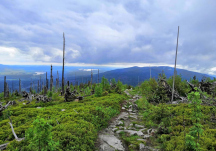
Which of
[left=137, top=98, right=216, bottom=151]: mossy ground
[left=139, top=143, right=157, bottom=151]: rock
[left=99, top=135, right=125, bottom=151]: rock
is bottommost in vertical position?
[left=99, top=135, right=125, bottom=151]: rock

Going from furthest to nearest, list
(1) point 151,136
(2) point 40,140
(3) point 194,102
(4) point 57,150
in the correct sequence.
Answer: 1. (1) point 151,136
2. (3) point 194,102
3. (4) point 57,150
4. (2) point 40,140

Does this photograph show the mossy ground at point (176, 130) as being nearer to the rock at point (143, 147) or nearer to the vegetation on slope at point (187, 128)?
the vegetation on slope at point (187, 128)

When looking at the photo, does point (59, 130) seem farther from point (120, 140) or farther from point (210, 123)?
point (210, 123)

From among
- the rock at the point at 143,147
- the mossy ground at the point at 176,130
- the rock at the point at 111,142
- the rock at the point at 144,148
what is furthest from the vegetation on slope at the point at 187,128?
the rock at the point at 111,142

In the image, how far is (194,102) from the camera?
6.27m

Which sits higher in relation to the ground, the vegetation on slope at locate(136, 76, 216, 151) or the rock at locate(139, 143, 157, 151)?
the vegetation on slope at locate(136, 76, 216, 151)

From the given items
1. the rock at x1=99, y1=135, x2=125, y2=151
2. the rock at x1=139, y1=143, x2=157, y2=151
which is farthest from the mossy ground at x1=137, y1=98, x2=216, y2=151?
the rock at x1=99, y1=135, x2=125, y2=151

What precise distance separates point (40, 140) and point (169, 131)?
8.31 metres

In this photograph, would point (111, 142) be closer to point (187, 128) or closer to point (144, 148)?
point (144, 148)

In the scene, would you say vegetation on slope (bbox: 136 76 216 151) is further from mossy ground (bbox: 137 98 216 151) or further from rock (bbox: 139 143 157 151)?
rock (bbox: 139 143 157 151)

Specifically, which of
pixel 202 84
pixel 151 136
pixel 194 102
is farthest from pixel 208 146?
pixel 202 84

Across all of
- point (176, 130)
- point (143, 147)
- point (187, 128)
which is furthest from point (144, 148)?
point (187, 128)

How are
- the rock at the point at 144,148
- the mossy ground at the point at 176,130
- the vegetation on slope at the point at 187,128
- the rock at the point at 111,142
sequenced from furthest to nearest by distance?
the rock at the point at 111,142 < the rock at the point at 144,148 < the mossy ground at the point at 176,130 < the vegetation on slope at the point at 187,128

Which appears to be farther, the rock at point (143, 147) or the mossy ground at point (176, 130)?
the rock at point (143, 147)
